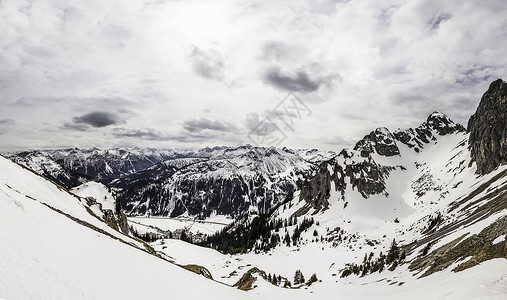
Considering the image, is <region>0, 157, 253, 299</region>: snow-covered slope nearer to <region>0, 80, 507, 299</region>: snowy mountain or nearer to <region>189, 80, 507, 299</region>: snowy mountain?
<region>0, 80, 507, 299</region>: snowy mountain

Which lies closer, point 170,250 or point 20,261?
point 20,261

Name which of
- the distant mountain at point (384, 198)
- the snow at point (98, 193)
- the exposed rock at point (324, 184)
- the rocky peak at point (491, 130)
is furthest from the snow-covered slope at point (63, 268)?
the exposed rock at point (324, 184)

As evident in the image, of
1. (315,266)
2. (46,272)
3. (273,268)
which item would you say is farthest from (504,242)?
(273,268)

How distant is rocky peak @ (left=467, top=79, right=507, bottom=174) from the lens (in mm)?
109688

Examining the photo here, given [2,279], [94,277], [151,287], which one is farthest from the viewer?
[151,287]

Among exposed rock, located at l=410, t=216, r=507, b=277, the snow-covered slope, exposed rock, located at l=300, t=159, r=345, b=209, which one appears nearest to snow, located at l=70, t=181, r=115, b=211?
the snow-covered slope

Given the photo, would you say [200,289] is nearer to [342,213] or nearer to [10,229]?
[10,229]

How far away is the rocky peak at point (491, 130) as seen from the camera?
4318 inches

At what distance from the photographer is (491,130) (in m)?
124

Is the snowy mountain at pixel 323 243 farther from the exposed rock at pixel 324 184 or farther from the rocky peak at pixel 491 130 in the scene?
the exposed rock at pixel 324 184

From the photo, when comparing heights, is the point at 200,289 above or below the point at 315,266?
above

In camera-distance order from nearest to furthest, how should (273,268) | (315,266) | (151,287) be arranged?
1. (151,287)
2. (315,266)
3. (273,268)

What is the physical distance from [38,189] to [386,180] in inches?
7776

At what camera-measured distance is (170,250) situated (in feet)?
299
